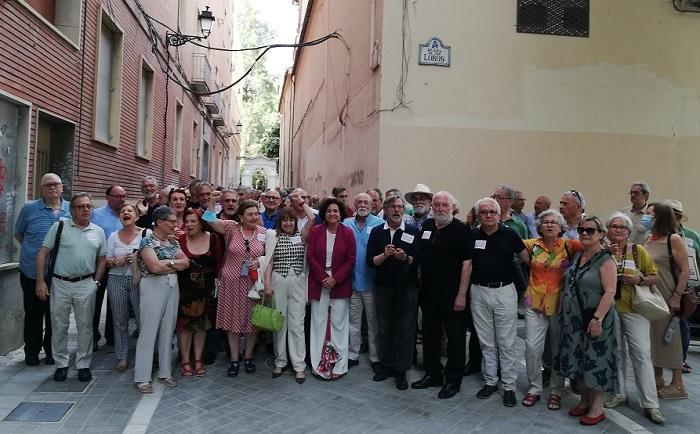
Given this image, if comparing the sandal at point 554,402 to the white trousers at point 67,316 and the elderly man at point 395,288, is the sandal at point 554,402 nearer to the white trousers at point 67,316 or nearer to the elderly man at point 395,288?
the elderly man at point 395,288

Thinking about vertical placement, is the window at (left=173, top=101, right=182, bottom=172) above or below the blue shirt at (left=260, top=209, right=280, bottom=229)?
above

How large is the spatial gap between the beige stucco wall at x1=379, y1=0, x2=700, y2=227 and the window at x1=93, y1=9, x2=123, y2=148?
508cm

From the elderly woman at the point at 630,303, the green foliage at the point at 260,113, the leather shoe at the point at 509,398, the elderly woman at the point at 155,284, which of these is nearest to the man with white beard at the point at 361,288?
the leather shoe at the point at 509,398

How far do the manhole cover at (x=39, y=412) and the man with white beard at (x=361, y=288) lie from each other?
2.70 metres

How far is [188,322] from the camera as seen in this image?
5125 millimetres

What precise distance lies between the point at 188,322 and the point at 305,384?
129 cm

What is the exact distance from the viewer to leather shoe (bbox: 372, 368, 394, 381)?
518 centimetres

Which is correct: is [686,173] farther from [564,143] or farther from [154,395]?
[154,395]

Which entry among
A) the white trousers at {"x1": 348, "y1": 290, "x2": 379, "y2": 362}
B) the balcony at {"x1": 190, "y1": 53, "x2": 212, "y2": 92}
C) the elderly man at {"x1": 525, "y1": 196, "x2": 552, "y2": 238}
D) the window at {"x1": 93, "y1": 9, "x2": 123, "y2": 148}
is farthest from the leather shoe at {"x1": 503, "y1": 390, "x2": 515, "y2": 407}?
the balcony at {"x1": 190, "y1": 53, "x2": 212, "y2": 92}

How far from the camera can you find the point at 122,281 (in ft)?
16.9

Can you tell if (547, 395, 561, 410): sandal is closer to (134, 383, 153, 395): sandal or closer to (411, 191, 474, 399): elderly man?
(411, 191, 474, 399): elderly man

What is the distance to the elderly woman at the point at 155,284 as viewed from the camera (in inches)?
185

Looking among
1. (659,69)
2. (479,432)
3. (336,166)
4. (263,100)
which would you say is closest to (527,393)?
(479,432)

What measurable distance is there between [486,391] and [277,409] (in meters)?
1.90
